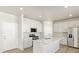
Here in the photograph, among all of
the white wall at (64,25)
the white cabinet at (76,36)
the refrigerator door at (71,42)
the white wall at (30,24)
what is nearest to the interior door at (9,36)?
the white wall at (30,24)

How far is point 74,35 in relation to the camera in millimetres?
6324

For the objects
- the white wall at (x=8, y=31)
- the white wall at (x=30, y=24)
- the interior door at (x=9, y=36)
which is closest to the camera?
the white wall at (x=8, y=31)

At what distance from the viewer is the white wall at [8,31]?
4.87 meters

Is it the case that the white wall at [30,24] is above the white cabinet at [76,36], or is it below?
above

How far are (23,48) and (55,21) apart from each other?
3.08m

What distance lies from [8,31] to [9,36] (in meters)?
0.30

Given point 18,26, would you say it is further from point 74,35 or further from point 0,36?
point 74,35

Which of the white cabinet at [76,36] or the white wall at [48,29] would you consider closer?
the white cabinet at [76,36]

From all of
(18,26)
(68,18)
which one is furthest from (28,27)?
(68,18)

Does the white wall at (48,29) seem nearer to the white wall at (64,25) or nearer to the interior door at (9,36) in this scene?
the white wall at (64,25)

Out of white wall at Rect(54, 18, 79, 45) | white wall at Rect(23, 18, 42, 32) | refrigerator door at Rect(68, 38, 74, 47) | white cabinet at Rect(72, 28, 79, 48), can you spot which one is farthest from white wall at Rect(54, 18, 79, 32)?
white wall at Rect(23, 18, 42, 32)

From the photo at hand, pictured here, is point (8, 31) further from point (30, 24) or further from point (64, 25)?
point (64, 25)

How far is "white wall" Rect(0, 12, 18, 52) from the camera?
487cm

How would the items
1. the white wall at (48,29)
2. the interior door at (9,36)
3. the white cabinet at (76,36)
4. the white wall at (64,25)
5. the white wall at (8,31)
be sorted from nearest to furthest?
1. the white wall at (8,31)
2. the interior door at (9,36)
3. the white cabinet at (76,36)
4. the white wall at (64,25)
5. the white wall at (48,29)
